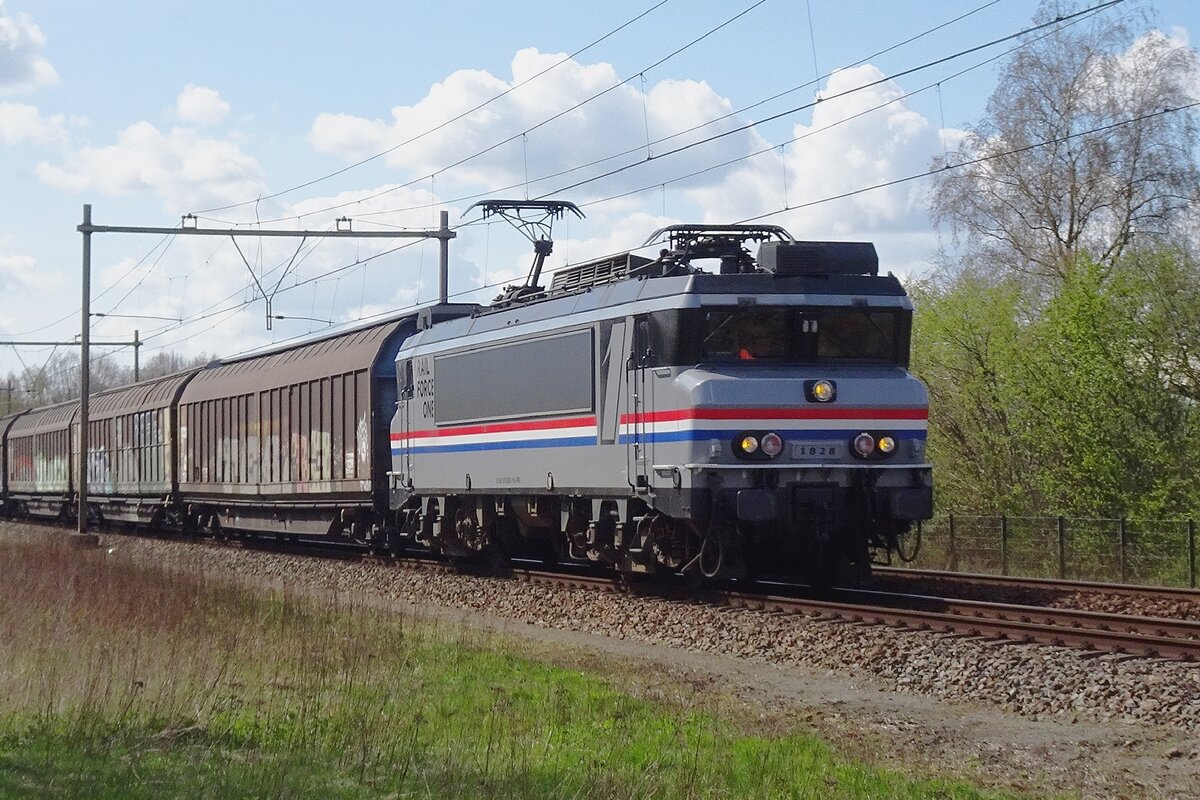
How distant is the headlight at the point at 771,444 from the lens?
15.0 m

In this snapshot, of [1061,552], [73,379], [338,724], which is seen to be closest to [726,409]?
[338,724]

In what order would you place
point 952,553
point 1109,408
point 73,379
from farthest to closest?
point 73,379
point 1109,408
point 952,553

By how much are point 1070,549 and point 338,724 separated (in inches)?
671

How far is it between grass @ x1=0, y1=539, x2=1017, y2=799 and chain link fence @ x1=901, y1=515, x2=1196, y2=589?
39.1 ft

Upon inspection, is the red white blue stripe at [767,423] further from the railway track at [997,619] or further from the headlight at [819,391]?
the railway track at [997,619]

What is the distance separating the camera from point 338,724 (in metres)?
9.54

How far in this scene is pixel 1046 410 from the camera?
26.3m

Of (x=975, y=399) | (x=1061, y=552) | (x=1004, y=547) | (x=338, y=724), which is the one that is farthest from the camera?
(x=975, y=399)

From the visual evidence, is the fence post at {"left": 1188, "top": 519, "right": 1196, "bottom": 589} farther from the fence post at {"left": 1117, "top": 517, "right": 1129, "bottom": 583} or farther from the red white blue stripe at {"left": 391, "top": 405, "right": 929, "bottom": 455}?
the red white blue stripe at {"left": 391, "top": 405, "right": 929, "bottom": 455}

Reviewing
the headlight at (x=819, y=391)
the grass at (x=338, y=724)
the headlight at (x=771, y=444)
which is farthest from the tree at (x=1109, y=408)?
the grass at (x=338, y=724)

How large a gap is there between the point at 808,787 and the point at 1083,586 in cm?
1107

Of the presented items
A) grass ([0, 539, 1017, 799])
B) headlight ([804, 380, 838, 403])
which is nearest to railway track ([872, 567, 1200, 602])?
headlight ([804, 380, 838, 403])

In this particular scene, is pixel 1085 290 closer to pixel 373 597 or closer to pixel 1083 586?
pixel 1083 586

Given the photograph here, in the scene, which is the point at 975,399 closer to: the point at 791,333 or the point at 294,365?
the point at 294,365
